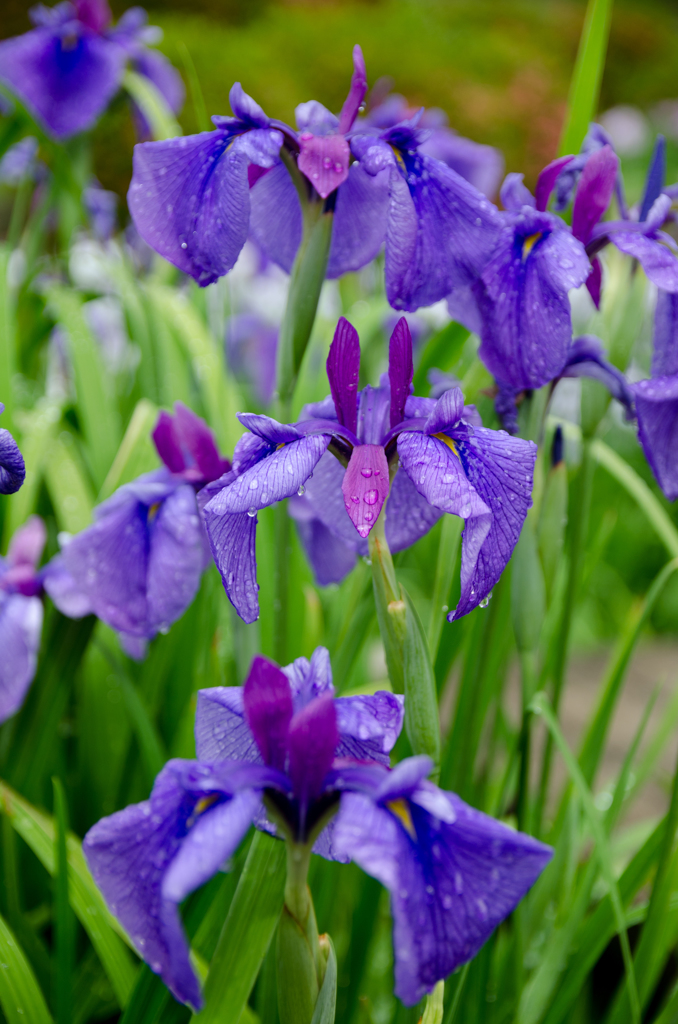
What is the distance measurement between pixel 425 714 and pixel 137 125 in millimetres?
1980

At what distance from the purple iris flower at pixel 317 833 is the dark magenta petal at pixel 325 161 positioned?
45 cm

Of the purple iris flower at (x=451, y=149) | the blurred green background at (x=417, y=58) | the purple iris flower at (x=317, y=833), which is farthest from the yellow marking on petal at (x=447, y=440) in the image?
the blurred green background at (x=417, y=58)

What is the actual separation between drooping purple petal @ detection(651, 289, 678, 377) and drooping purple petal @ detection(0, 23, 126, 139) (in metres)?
1.42

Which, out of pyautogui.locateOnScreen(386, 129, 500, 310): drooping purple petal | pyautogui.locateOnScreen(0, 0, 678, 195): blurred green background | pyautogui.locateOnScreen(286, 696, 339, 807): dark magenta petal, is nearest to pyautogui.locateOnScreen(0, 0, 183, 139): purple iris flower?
pyautogui.locateOnScreen(386, 129, 500, 310): drooping purple petal

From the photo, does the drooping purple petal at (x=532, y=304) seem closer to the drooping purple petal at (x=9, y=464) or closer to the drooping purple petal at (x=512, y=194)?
the drooping purple petal at (x=512, y=194)

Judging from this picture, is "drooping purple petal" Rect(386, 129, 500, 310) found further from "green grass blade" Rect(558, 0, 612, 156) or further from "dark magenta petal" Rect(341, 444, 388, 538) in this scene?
"green grass blade" Rect(558, 0, 612, 156)

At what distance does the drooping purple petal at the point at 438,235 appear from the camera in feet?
2.29

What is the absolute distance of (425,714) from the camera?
631mm

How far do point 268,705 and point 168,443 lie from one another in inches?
18.7

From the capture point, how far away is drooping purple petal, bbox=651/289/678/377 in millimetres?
790

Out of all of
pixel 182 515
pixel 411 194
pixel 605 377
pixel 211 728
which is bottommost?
pixel 211 728

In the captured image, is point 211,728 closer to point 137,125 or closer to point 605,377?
point 605,377

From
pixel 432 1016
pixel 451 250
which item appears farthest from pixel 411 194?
pixel 432 1016

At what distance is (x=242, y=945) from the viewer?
566mm
